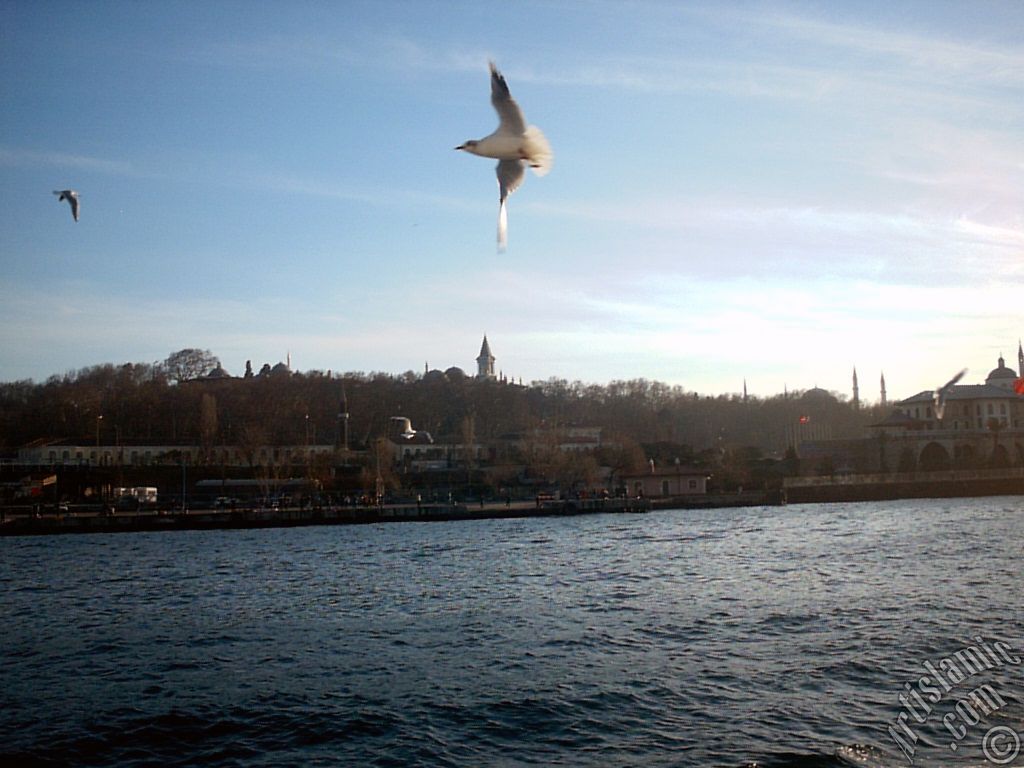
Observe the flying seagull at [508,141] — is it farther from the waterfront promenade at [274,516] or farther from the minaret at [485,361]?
the minaret at [485,361]

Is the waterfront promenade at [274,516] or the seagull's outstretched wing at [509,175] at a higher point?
the seagull's outstretched wing at [509,175]

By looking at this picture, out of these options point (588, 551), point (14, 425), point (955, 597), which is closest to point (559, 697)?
point (955, 597)

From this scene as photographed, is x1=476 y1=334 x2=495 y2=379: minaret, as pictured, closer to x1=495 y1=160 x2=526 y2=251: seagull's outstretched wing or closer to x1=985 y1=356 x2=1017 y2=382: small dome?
x1=985 y1=356 x2=1017 y2=382: small dome

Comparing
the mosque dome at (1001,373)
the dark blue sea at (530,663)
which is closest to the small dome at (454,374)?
the mosque dome at (1001,373)

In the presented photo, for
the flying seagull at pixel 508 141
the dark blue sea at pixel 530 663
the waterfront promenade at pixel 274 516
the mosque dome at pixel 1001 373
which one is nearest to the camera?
the flying seagull at pixel 508 141

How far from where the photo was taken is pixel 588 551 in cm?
3189

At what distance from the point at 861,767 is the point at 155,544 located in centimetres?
3555

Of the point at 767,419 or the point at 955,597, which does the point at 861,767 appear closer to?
the point at 955,597

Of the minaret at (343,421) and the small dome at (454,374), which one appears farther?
the small dome at (454,374)

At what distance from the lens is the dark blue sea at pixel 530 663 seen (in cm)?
1102

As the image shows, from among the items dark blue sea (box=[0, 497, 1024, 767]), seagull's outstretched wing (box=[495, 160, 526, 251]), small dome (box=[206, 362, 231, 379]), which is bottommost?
dark blue sea (box=[0, 497, 1024, 767])

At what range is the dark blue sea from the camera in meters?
11.0

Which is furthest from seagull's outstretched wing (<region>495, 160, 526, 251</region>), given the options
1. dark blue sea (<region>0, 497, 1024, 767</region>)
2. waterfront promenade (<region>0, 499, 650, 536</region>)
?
waterfront promenade (<region>0, 499, 650, 536</region>)

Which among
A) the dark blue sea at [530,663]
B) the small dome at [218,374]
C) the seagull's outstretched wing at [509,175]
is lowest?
the dark blue sea at [530,663]
